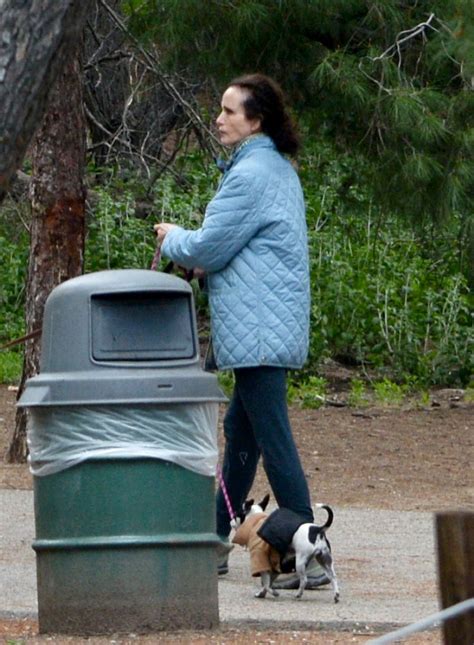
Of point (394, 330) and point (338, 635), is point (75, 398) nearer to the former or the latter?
point (338, 635)

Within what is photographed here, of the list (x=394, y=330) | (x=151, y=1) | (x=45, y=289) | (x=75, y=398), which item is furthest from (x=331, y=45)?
(x=75, y=398)

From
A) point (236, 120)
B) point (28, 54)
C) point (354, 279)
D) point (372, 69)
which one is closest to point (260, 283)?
point (236, 120)

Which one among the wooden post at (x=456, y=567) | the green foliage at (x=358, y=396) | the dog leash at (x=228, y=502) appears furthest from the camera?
the green foliage at (x=358, y=396)

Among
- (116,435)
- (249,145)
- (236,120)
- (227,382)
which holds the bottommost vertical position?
(227,382)

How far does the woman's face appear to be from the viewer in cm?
599

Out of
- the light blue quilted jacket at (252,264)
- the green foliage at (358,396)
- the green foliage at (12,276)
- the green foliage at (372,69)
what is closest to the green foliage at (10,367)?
the green foliage at (12,276)

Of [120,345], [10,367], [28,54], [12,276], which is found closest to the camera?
[28,54]

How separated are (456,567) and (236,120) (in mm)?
3612

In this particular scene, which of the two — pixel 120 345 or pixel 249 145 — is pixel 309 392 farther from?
pixel 120 345

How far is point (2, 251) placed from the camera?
54.7 feet

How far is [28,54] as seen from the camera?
3699mm

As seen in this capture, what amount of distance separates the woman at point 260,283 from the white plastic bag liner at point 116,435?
56cm

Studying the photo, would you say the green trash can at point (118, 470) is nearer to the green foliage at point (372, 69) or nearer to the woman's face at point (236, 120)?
the woman's face at point (236, 120)

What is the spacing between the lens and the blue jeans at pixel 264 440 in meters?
5.76
